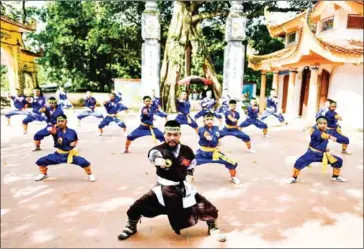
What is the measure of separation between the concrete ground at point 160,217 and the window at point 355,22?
13.1 ft

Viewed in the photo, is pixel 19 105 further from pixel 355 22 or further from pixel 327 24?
pixel 355 22

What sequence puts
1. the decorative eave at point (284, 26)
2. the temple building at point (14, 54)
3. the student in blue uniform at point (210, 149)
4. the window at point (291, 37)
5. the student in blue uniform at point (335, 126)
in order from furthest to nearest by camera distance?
the temple building at point (14, 54) → the window at point (291, 37) → the decorative eave at point (284, 26) → the student in blue uniform at point (335, 126) → the student in blue uniform at point (210, 149)

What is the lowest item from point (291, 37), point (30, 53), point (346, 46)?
point (346, 46)

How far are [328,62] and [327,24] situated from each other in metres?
1.76

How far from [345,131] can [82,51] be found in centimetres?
1297

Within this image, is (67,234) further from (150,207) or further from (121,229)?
(150,207)

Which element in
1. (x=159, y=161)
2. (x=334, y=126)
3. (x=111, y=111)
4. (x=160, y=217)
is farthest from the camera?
(x=111, y=111)

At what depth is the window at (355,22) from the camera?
9254mm

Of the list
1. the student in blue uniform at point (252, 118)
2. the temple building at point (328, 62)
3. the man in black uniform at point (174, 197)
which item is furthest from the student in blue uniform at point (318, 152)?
the student in blue uniform at point (252, 118)

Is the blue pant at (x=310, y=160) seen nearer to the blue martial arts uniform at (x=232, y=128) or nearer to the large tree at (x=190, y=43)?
the blue martial arts uniform at (x=232, y=128)

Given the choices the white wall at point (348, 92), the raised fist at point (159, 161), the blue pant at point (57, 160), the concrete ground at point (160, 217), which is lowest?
the concrete ground at point (160, 217)

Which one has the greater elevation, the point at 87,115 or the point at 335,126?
the point at 335,126

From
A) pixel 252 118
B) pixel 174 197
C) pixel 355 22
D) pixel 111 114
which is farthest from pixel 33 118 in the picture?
pixel 355 22

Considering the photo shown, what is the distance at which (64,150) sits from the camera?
5277 mm
